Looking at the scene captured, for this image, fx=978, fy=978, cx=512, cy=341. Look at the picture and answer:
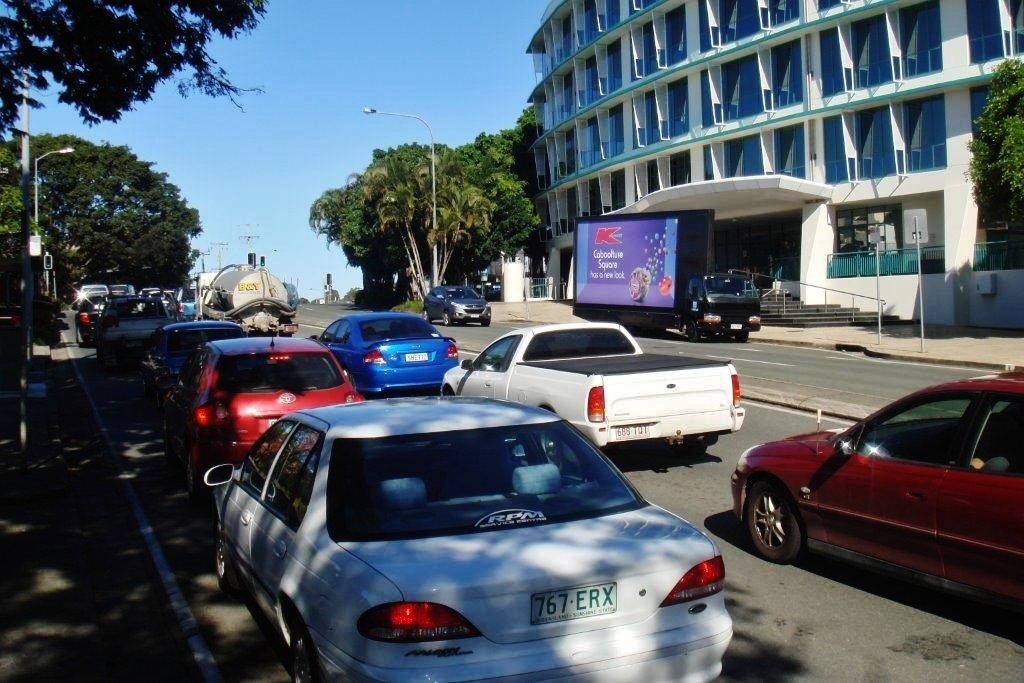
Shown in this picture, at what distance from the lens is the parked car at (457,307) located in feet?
132

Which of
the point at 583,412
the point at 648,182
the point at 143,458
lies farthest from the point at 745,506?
the point at 648,182

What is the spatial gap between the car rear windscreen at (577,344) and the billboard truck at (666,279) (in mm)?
18327

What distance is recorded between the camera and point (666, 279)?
3123 cm

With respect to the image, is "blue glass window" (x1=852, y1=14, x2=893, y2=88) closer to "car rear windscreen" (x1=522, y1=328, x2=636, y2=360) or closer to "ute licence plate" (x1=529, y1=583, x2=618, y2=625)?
"car rear windscreen" (x1=522, y1=328, x2=636, y2=360)

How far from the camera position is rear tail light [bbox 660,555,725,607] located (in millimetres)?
4082

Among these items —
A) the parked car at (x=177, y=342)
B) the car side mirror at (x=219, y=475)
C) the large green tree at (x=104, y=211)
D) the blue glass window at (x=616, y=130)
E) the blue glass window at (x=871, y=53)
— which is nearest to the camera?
the car side mirror at (x=219, y=475)

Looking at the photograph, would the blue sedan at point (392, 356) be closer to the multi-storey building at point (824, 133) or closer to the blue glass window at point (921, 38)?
the multi-storey building at point (824, 133)

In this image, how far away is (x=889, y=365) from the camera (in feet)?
74.2

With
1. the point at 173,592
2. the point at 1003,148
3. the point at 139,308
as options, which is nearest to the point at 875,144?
the point at 1003,148

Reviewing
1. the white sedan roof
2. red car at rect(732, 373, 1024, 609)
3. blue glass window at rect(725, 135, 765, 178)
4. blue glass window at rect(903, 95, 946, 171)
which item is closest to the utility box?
blue glass window at rect(903, 95, 946, 171)

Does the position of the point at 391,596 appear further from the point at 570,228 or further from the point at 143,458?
the point at 570,228

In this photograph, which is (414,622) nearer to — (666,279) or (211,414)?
(211,414)

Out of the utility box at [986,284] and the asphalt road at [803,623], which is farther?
the utility box at [986,284]

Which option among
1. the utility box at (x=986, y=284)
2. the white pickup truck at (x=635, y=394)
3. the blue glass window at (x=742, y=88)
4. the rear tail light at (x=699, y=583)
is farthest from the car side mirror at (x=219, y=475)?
the blue glass window at (x=742, y=88)
